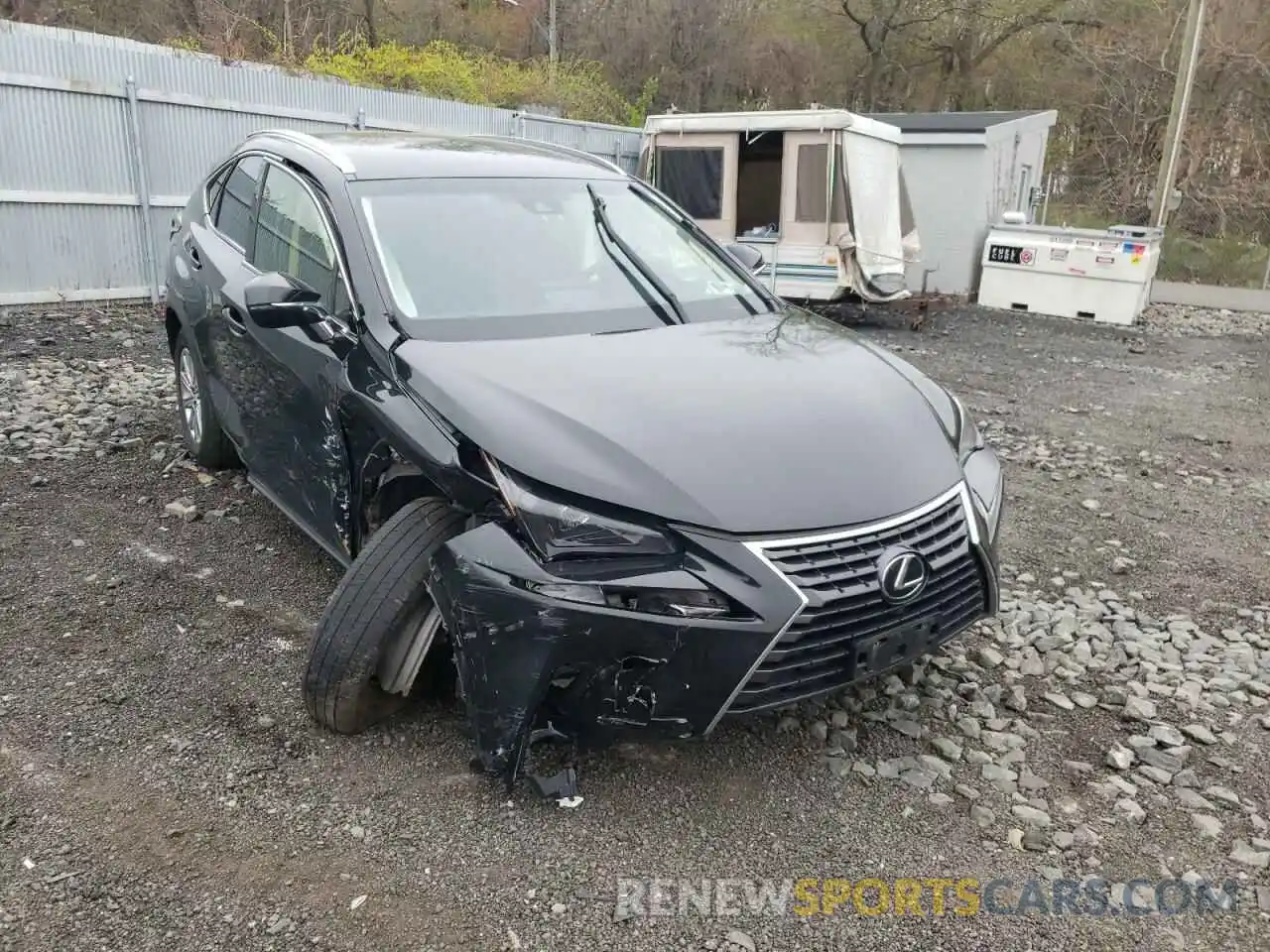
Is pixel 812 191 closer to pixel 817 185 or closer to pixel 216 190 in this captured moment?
pixel 817 185

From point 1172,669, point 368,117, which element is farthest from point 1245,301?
point 1172,669

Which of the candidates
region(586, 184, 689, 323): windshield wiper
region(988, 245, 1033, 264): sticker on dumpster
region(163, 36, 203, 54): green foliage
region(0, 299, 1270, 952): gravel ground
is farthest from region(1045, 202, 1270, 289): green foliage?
region(163, 36, 203, 54): green foliage

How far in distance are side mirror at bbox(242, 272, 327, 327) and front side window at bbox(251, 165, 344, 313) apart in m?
0.10

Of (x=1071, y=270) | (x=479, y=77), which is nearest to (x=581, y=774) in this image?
(x=1071, y=270)

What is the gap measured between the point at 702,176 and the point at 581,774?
10.3 m

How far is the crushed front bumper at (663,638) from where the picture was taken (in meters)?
2.29

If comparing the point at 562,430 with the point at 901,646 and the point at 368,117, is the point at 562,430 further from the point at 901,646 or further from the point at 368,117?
the point at 368,117

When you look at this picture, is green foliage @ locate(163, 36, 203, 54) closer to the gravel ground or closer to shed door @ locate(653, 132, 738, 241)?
shed door @ locate(653, 132, 738, 241)

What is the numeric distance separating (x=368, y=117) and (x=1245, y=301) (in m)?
13.9

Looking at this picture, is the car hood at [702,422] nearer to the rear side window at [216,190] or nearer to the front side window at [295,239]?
the front side window at [295,239]

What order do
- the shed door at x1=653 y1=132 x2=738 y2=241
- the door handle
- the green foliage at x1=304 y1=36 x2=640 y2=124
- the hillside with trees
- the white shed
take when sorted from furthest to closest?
the hillside with trees
the green foliage at x1=304 y1=36 x2=640 y2=124
the white shed
the shed door at x1=653 y1=132 x2=738 y2=241
the door handle

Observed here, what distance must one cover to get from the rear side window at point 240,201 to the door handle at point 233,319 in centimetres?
29

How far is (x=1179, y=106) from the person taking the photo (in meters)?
16.4

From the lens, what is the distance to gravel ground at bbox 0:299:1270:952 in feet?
7.43
